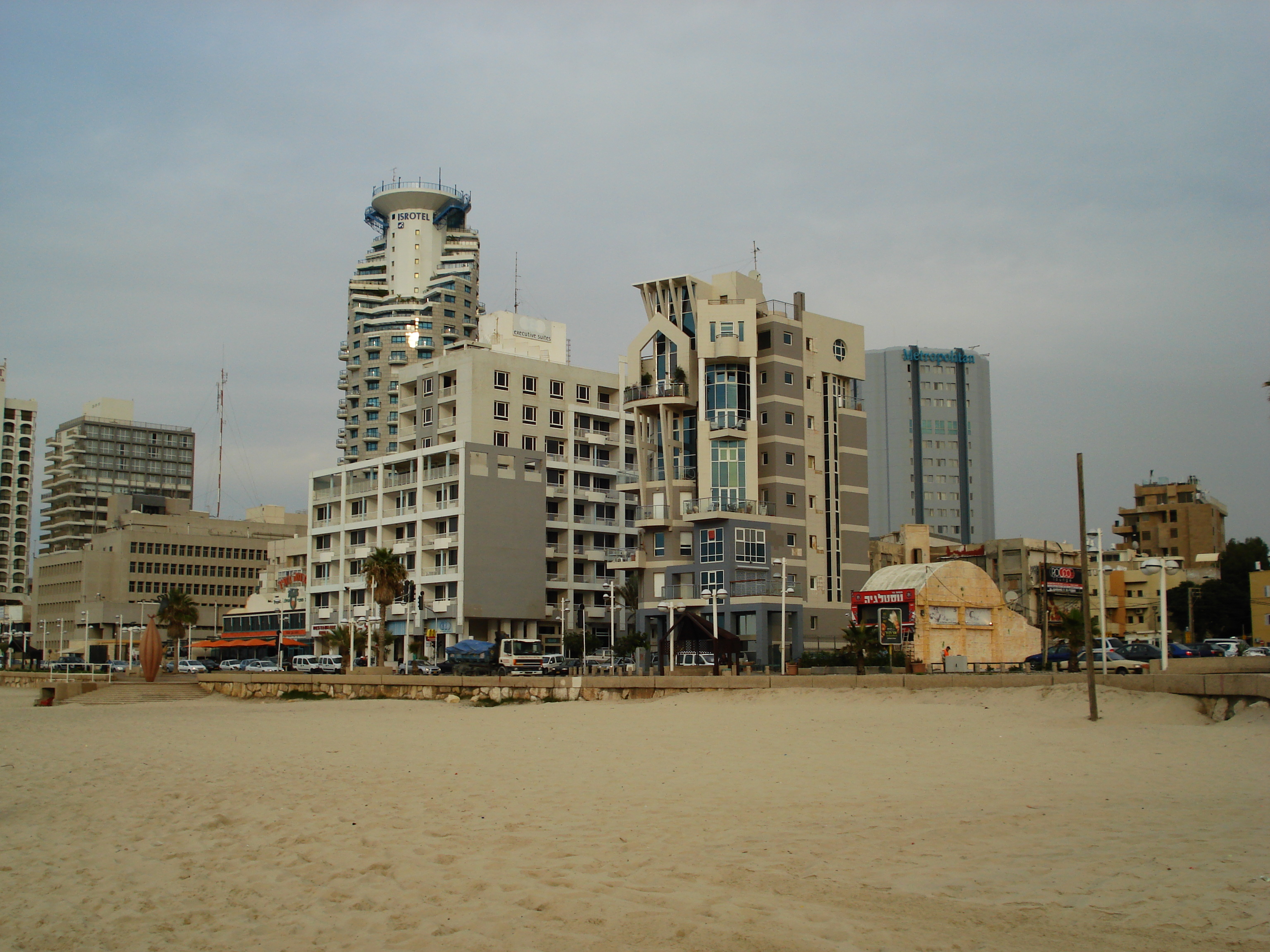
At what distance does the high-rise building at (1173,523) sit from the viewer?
125 meters

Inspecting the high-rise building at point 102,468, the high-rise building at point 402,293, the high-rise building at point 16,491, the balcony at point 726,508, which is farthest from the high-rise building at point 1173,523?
the high-rise building at point 16,491

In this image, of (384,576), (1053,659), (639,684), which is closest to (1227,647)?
(1053,659)

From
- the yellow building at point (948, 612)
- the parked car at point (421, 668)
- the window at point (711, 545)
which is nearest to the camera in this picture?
the yellow building at point (948, 612)

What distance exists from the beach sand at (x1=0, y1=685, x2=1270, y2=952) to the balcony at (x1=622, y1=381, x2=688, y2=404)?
46071 millimetres

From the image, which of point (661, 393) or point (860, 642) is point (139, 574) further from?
point (860, 642)

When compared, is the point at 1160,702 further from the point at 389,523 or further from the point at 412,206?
the point at 412,206

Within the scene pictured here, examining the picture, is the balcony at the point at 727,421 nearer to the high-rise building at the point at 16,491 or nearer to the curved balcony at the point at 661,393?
the curved balcony at the point at 661,393

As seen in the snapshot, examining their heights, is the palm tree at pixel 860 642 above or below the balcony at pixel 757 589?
below

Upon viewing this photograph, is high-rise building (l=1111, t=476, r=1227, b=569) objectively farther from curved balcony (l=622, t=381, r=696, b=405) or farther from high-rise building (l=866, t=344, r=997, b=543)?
curved balcony (l=622, t=381, r=696, b=405)

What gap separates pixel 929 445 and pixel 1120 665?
123043mm

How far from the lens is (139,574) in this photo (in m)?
134

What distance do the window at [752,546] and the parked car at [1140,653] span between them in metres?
25.6

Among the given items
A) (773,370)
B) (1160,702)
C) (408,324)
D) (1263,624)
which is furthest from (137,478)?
(1160,702)

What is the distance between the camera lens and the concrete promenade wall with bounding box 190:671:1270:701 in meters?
25.5
